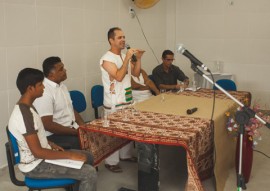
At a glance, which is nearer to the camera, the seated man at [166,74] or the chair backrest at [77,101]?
the chair backrest at [77,101]

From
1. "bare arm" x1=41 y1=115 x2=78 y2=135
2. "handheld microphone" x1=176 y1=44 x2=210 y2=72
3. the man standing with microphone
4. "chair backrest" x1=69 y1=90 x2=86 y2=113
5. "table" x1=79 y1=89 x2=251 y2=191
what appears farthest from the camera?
"chair backrest" x1=69 y1=90 x2=86 y2=113

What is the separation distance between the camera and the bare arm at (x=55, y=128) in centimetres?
267

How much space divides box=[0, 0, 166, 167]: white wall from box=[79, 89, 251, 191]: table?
1049 mm

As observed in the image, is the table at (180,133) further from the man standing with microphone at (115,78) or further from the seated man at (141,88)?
the seated man at (141,88)

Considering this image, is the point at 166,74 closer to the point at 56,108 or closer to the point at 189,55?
the point at 56,108

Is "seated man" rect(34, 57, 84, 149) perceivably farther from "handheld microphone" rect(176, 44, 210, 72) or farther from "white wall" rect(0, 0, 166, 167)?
"handheld microphone" rect(176, 44, 210, 72)

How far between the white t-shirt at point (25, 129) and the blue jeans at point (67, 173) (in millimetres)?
39

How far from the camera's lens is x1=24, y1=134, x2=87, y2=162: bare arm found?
79.4 inches

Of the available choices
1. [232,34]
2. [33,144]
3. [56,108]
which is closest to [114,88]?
[56,108]

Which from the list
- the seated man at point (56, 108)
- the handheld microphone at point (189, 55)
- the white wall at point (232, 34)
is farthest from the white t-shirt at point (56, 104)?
the white wall at point (232, 34)

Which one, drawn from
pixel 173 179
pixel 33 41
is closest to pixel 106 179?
pixel 173 179

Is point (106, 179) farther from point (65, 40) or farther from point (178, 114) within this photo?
point (65, 40)

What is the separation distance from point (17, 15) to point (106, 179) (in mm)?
1673

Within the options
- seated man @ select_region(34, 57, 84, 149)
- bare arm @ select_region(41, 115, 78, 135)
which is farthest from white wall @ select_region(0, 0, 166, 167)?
bare arm @ select_region(41, 115, 78, 135)
